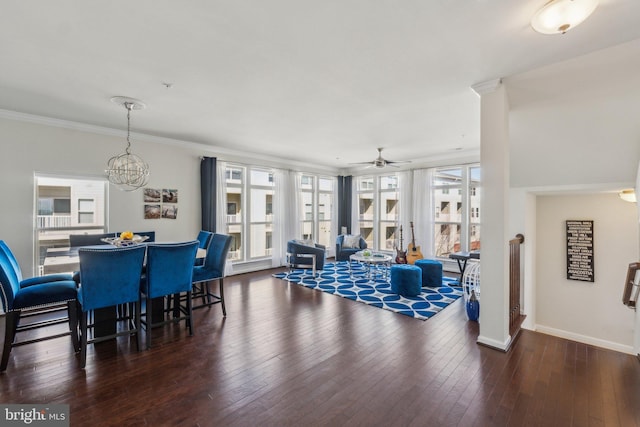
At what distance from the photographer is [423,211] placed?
6898mm

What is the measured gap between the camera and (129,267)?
8.85 feet

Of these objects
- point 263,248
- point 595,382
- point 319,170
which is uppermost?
point 319,170

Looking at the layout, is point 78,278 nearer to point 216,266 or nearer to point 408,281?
point 216,266

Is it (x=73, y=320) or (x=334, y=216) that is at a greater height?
(x=334, y=216)

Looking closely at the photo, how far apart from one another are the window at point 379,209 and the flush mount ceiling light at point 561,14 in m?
5.80

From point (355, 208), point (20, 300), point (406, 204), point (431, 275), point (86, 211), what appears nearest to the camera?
point (20, 300)

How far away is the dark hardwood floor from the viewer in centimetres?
191

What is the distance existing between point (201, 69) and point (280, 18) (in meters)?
1.11

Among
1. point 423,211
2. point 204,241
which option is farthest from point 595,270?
point 204,241

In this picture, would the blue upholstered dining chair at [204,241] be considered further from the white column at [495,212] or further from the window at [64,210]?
the white column at [495,212]

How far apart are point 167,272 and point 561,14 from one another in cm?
388

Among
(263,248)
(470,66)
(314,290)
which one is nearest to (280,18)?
(470,66)

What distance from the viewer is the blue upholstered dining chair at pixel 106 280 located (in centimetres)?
247

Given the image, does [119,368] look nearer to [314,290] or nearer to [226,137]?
[314,290]
